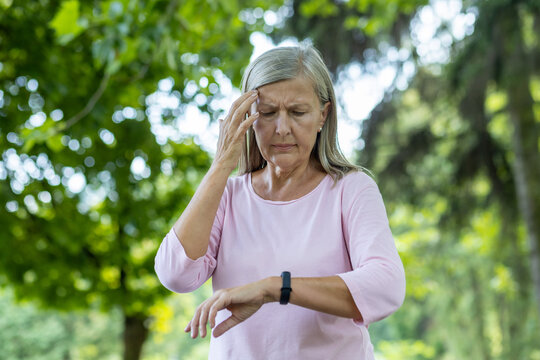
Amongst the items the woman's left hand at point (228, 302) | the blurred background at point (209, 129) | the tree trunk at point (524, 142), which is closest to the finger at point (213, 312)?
the woman's left hand at point (228, 302)

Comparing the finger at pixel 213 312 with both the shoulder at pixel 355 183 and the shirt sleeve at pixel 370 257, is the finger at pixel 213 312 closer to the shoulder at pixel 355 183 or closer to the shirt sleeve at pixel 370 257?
the shirt sleeve at pixel 370 257

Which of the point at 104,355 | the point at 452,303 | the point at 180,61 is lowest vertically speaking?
the point at 104,355

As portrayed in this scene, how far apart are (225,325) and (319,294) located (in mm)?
209

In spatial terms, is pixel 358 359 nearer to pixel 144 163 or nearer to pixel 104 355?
pixel 144 163

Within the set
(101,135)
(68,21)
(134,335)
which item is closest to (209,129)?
(101,135)

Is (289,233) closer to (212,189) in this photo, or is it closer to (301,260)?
(301,260)

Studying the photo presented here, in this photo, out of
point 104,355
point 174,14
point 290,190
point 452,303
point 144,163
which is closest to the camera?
point 290,190

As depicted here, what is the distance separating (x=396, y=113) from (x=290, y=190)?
6.14 m

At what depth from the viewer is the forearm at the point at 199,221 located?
4.62ft

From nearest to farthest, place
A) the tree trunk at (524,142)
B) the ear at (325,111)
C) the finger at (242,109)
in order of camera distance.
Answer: the finger at (242,109), the ear at (325,111), the tree trunk at (524,142)

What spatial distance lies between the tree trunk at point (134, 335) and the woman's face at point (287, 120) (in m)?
6.63

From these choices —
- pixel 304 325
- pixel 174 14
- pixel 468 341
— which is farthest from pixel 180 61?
pixel 468 341

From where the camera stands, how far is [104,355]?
19.6 m

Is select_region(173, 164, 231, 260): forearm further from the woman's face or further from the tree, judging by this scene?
the tree
